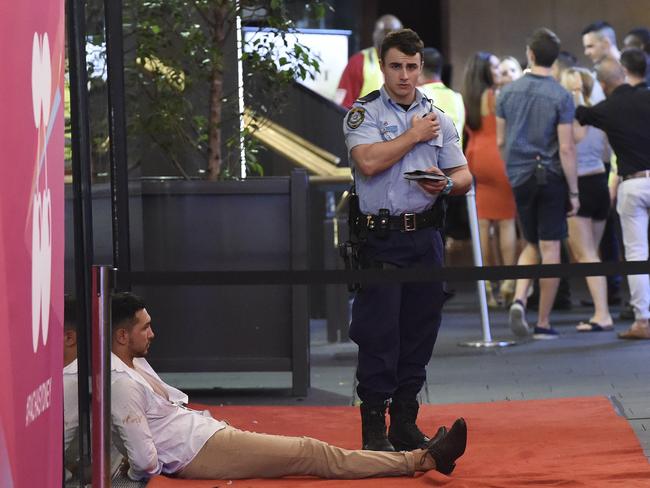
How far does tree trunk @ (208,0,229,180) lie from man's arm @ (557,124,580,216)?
2.29 meters

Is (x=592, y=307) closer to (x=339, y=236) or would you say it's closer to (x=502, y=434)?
(x=339, y=236)

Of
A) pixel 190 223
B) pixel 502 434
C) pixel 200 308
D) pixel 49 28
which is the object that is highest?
pixel 49 28

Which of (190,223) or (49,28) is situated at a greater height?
(49,28)

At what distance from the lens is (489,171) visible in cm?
972

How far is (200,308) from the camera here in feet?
22.0

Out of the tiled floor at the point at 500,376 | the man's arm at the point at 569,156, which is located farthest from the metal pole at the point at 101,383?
the man's arm at the point at 569,156

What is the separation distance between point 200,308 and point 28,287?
3933 millimetres

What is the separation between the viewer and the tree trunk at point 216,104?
23.1 feet

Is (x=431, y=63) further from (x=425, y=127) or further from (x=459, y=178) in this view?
(x=425, y=127)

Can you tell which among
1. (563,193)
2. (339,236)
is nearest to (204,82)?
(339,236)

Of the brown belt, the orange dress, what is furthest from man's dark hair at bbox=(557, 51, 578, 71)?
the brown belt

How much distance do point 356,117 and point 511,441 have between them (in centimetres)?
145

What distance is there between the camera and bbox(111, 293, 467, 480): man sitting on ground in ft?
15.4

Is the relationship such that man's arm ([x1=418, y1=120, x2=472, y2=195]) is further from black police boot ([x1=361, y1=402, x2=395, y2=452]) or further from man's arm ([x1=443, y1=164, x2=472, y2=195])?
black police boot ([x1=361, y1=402, x2=395, y2=452])
